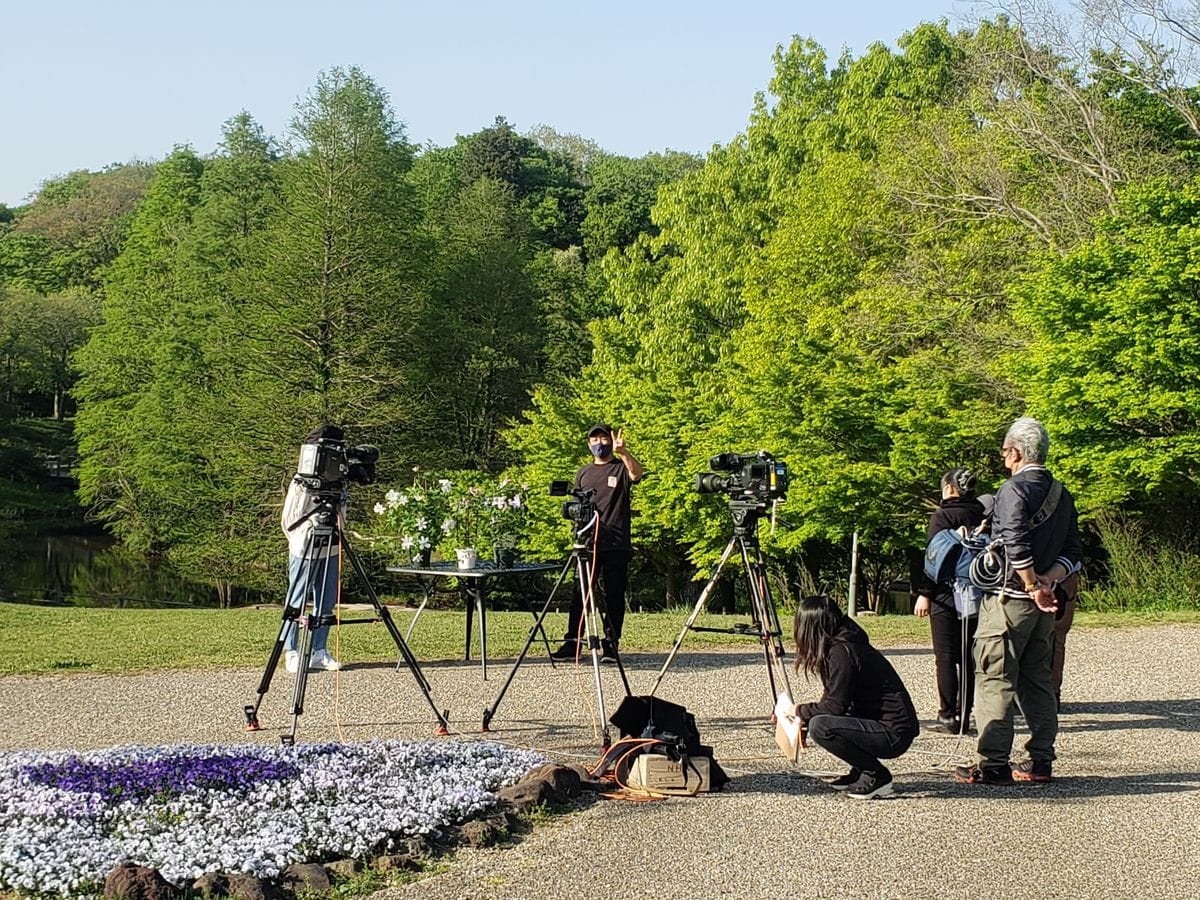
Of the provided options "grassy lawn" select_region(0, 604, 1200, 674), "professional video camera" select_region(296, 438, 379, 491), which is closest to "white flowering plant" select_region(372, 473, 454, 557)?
"grassy lawn" select_region(0, 604, 1200, 674)

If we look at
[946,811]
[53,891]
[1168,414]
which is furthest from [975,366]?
[53,891]

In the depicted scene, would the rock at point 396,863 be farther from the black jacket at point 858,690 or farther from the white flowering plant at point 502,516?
the white flowering plant at point 502,516

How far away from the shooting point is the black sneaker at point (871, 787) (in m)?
7.18

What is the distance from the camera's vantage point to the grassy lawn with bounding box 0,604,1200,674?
1252 cm

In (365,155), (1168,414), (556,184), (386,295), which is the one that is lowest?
(1168,414)

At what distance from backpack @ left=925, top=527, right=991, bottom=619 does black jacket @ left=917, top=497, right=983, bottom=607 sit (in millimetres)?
48

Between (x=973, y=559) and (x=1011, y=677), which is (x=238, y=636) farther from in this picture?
(x=1011, y=677)

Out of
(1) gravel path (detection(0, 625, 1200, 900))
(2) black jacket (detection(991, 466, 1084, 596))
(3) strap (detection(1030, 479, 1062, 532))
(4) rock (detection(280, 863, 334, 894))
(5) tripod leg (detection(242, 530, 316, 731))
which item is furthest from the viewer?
(5) tripod leg (detection(242, 530, 316, 731))

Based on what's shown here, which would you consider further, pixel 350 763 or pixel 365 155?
pixel 365 155

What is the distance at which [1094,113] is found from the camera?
2691cm

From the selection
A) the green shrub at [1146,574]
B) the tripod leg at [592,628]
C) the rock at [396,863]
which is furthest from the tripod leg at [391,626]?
the green shrub at [1146,574]

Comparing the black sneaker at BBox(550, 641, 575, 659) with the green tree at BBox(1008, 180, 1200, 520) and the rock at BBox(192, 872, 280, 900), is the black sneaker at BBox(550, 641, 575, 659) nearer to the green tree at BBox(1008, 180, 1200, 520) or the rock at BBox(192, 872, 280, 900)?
the rock at BBox(192, 872, 280, 900)

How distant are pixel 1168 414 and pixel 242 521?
97.1ft

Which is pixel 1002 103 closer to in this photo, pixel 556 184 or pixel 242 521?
pixel 242 521
